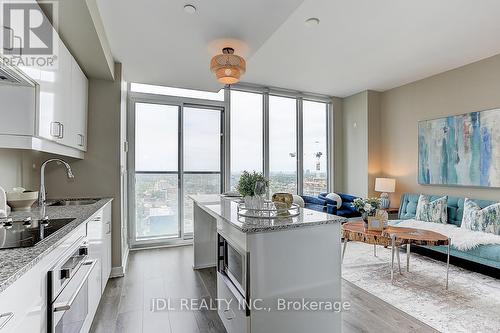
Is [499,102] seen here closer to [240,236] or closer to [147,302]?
[240,236]

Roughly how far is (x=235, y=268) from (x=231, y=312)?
0.31 metres

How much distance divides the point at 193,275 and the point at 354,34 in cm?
357

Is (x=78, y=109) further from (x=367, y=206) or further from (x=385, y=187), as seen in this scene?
(x=385, y=187)

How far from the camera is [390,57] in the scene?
12.8ft

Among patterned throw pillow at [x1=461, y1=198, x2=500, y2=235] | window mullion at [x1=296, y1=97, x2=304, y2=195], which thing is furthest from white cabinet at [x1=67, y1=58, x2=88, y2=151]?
patterned throw pillow at [x1=461, y1=198, x2=500, y2=235]

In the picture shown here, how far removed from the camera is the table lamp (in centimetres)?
499

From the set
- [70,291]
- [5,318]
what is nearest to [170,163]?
[70,291]

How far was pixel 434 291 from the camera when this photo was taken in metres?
2.67

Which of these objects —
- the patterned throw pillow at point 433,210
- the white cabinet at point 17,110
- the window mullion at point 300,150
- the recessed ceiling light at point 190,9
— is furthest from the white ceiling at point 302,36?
the patterned throw pillow at point 433,210

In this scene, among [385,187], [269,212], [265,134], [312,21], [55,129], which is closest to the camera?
[269,212]

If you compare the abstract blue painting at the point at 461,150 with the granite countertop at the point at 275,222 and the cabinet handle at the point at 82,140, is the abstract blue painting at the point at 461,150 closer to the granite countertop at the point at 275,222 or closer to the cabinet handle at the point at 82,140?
the granite countertop at the point at 275,222

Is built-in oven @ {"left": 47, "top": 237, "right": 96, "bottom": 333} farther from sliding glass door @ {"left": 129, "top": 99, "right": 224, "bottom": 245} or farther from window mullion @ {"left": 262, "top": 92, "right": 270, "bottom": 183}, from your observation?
window mullion @ {"left": 262, "top": 92, "right": 270, "bottom": 183}

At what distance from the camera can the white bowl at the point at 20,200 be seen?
6.67 ft

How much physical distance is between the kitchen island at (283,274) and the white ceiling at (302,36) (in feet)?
5.70
